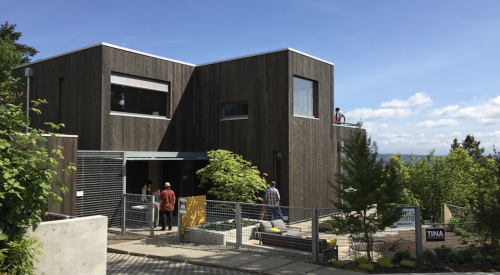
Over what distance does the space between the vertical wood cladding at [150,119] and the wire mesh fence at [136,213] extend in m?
2.34

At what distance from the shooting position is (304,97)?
1628cm

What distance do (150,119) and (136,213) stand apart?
4.23 m

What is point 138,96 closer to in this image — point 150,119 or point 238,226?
point 150,119

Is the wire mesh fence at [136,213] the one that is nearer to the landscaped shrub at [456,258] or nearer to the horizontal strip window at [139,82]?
the horizontal strip window at [139,82]

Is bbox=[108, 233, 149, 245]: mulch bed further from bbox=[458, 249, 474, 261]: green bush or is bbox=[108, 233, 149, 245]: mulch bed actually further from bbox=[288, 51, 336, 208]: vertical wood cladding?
bbox=[458, 249, 474, 261]: green bush

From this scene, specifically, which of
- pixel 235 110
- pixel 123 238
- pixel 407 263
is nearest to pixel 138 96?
pixel 235 110

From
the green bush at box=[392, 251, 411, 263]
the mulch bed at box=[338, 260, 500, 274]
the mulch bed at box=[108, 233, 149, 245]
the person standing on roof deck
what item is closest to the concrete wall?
the mulch bed at box=[338, 260, 500, 274]

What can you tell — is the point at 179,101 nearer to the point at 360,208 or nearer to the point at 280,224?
the point at 280,224

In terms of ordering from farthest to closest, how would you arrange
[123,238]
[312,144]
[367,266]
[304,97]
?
[312,144]
[304,97]
[123,238]
[367,266]

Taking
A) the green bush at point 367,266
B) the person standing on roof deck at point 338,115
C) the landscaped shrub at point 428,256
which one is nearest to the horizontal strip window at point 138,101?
the person standing on roof deck at point 338,115

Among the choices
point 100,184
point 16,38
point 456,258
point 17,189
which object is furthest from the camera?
point 16,38

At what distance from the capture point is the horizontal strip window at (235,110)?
16359 millimetres

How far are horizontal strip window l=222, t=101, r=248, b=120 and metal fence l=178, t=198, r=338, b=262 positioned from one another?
5385 mm

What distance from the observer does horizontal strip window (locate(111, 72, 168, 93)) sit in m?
14.9
